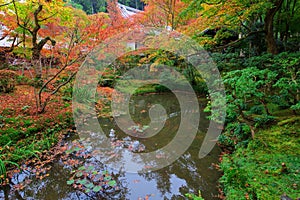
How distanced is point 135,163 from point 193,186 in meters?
1.46

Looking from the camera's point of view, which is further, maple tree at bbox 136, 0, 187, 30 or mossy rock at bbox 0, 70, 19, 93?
maple tree at bbox 136, 0, 187, 30

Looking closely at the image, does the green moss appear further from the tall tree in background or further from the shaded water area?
the tall tree in background

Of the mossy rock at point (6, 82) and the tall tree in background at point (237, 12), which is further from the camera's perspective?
the mossy rock at point (6, 82)

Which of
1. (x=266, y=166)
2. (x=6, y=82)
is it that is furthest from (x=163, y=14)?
(x=266, y=166)

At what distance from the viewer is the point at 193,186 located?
11.1ft

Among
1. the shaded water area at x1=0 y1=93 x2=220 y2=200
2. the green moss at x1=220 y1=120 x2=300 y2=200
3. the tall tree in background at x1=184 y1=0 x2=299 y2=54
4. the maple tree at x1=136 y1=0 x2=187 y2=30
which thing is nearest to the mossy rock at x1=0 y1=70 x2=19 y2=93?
the shaded water area at x1=0 y1=93 x2=220 y2=200

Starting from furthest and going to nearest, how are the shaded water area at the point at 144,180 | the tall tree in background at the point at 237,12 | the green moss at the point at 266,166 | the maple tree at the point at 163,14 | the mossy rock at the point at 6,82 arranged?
the maple tree at the point at 163,14
the mossy rock at the point at 6,82
the tall tree in background at the point at 237,12
the shaded water area at the point at 144,180
the green moss at the point at 266,166

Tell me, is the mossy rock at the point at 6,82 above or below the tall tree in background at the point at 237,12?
below

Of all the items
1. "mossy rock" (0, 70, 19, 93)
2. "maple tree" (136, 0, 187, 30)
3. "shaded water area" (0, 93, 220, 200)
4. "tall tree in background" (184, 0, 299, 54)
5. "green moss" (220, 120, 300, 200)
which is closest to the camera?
"green moss" (220, 120, 300, 200)

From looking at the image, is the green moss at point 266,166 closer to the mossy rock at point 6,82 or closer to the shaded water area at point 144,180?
the shaded water area at point 144,180

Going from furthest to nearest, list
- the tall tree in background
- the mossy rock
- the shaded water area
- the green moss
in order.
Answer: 1. the mossy rock
2. the tall tree in background
3. the shaded water area
4. the green moss

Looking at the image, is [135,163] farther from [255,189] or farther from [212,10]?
[212,10]

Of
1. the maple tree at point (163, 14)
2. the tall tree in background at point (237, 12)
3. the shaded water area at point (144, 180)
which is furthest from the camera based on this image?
the maple tree at point (163, 14)

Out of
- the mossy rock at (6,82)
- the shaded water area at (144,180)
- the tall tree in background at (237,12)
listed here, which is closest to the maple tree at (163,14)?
the tall tree in background at (237,12)
